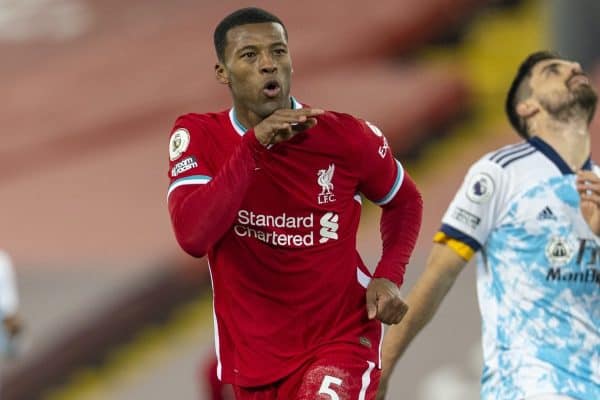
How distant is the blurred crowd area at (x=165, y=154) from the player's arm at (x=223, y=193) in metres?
5.79

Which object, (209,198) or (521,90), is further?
(521,90)

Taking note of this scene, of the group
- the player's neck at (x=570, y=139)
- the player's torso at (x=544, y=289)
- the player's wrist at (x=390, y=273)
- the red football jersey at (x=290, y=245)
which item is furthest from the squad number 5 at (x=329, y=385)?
the player's neck at (x=570, y=139)

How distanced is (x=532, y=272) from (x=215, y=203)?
126 cm

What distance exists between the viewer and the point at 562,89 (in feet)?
16.3

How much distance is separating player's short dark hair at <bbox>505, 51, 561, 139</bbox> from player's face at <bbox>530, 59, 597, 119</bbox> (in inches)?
2.1

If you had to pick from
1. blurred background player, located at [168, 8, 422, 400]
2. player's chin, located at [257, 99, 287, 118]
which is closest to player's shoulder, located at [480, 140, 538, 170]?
blurred background player, located at [168, 8, 422, 400]

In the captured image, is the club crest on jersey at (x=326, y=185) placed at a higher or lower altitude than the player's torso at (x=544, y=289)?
higher

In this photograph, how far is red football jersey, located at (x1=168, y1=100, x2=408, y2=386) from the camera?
4.29 meters

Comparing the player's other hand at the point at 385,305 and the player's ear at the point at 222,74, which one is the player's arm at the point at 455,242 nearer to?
the player's other hand at the point at 385,305

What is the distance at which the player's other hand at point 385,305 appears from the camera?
4.27 m

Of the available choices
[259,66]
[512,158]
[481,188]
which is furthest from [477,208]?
[259,66]

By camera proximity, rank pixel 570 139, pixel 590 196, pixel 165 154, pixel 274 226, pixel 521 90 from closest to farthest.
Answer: pixel 274 226 → pixel 590 196 → pixel 570 139 → pixel 521 90 → pixel 165 154

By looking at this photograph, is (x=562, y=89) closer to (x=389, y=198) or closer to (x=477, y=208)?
(x=477, y=208)

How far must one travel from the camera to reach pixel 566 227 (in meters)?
4.73
